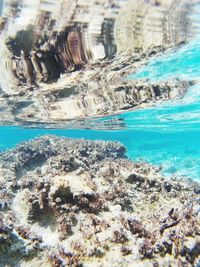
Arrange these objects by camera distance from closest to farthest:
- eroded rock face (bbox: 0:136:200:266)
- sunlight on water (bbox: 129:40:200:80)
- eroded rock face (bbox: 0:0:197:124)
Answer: eroded rock face (bbox: 0:136:200:266), eroded rock face (bbox: 0:0:197:124), sunlight on water (bbox: 129:40:200:80)

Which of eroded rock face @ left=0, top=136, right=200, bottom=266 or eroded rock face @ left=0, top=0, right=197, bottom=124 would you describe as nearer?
eroded rock face @ left=0, top=136, right=200, bottom=266

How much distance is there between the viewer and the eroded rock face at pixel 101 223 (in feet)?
15.2

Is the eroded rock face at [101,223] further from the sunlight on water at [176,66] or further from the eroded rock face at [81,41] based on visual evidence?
the sunlight on water at [176,66]

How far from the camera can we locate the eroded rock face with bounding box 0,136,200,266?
15.2 ft

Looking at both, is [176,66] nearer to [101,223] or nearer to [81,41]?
[81,41]

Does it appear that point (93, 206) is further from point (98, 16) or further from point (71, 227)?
point (98, 16)

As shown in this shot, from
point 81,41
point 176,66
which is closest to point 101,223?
point 81,41

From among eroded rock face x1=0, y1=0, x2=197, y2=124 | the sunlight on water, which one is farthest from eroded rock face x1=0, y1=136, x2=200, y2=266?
the sunlight on water

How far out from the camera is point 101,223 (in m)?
5.53

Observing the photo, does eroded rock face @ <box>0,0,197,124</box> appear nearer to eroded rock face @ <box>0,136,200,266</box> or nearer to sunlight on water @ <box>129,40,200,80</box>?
sunlight on water @ <box>129,40,200,80</box>

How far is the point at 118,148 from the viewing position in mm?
18125

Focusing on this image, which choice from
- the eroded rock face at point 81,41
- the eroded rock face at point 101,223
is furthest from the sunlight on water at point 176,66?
the eroded rock face at point 101,223

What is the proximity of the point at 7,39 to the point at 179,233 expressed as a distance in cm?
627

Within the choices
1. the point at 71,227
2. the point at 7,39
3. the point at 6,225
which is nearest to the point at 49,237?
the point at 71,227
